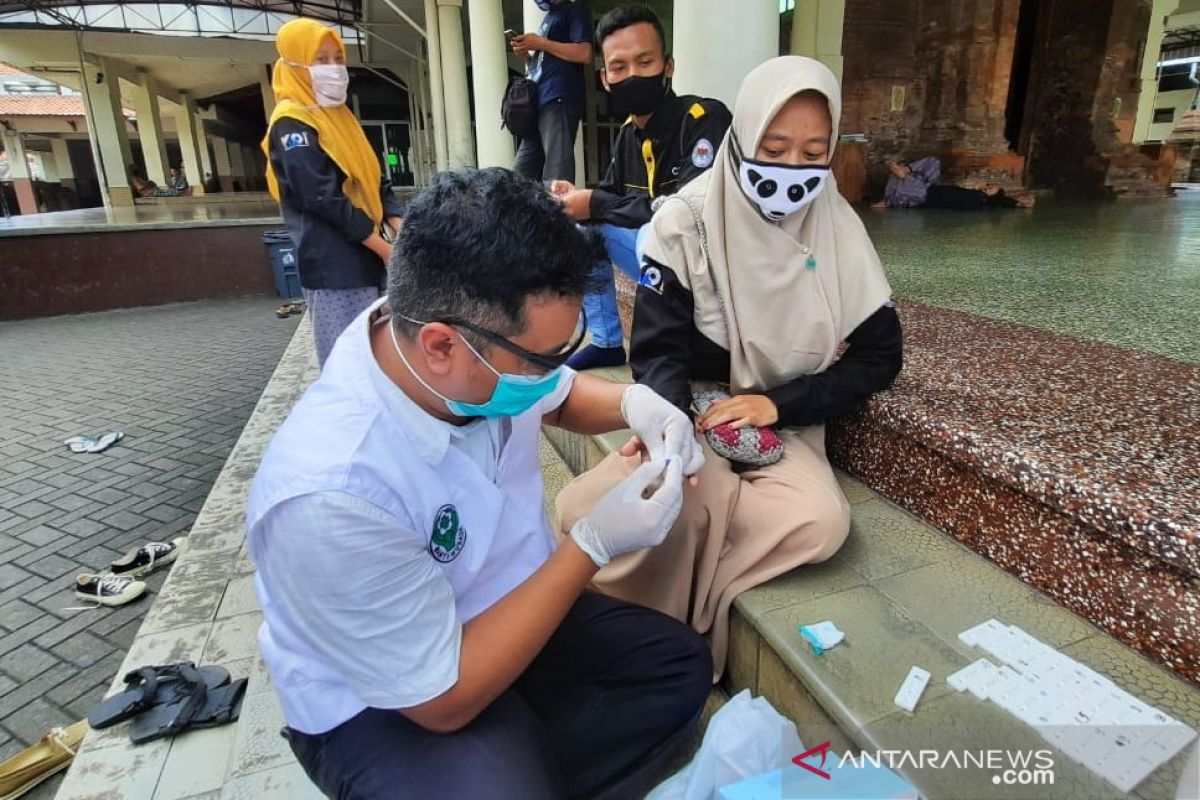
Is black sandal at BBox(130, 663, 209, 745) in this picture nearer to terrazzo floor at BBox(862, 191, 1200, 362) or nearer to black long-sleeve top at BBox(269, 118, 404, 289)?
black long-sleeve top at BBox(269, 118, 404, 289)

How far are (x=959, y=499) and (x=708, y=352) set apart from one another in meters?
0.68

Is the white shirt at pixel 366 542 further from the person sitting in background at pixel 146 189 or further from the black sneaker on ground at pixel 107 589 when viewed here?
the person sitting in background at pixel 146 189

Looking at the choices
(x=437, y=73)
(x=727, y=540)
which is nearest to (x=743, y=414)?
(x=727, y=540)

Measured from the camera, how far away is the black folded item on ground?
5.51 feet

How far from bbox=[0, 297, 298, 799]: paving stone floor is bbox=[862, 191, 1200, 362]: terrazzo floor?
11.0 ft

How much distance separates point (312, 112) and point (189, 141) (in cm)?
2377

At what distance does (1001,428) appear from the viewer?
1.55 m

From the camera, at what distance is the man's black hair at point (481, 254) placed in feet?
3.29

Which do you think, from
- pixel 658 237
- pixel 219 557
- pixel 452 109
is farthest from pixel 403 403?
pixel 452 109

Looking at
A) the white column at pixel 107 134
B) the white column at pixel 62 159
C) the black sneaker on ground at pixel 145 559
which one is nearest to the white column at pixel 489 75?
the black sneaker on ground at pixel 145 559

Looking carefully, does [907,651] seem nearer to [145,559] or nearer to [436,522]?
[436,522]

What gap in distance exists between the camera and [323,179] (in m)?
2.81

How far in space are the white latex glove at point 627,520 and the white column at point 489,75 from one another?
6231mm

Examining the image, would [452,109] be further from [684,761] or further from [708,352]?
[684,761]
